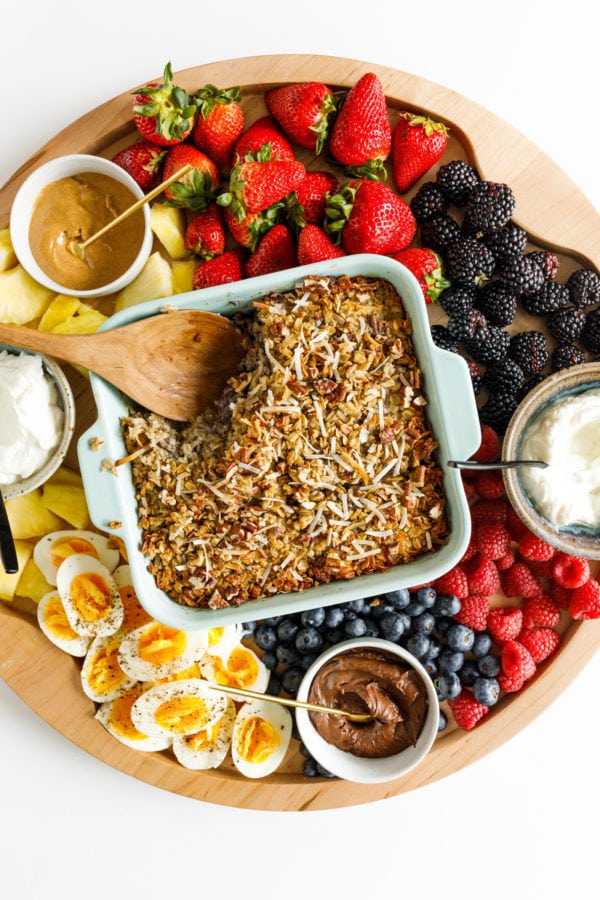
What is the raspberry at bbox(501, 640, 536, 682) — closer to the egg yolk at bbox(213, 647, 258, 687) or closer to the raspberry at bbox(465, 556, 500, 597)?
the raspberry at bbox(465, 556, 500, 597)

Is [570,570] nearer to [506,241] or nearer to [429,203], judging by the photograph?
[506,241]

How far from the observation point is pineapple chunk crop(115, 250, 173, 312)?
2.06 metres

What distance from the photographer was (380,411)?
1.86 meters

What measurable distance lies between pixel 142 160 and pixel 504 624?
1688 millimetres

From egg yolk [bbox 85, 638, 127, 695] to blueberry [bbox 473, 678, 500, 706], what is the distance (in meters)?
1.02

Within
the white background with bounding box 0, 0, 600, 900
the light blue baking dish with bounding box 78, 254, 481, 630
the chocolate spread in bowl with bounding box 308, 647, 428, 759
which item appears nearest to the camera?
the light blue baking dish with bounding box 78, 254, 481, 630

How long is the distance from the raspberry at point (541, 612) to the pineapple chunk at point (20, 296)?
1.67 m

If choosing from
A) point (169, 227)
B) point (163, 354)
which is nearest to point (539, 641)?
point (163, 354)

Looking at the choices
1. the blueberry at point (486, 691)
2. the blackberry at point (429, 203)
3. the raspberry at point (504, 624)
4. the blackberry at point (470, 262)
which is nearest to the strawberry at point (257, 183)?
the blackberry at point (429, 203)

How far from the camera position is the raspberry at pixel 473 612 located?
210 centimetres

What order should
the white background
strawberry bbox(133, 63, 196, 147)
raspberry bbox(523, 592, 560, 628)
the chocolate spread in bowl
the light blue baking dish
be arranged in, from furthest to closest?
1. the white background
2. raspberry bbox(523, 592, 560, 628)
3. the chocolate spread in bowl
4. strawberry bbox(133, 63, 196, 147)
5. the light blue baking dish

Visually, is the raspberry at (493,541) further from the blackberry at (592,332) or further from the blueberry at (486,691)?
the blackberry at (592,332)

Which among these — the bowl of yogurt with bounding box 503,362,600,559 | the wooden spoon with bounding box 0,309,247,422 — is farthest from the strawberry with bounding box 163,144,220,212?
the bowl of yogurt with bounding box 503,362,600,559

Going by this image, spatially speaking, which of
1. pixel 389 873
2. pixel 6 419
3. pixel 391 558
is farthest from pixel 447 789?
pixel 6 419
